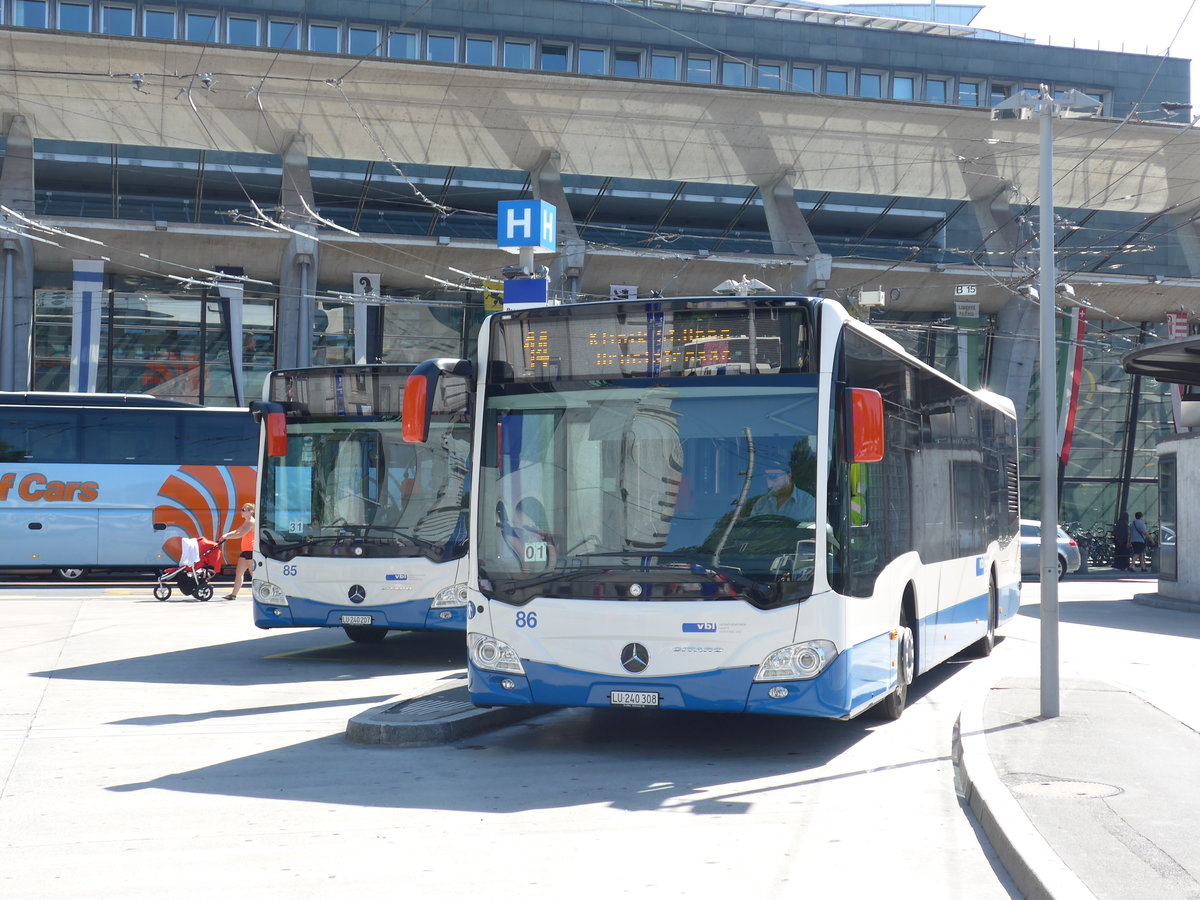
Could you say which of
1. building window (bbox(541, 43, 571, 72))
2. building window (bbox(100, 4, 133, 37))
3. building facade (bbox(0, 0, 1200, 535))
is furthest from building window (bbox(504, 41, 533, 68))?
building window (bbox(100, 4, 133, 37))

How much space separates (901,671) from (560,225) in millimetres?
24066

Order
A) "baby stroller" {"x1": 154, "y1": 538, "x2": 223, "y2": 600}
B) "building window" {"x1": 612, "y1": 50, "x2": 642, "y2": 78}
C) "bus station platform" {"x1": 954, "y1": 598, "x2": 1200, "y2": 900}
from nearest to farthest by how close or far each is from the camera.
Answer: "bus station platform" {"x1": 954, "y1": 598, "x2": 1200, "y2": 900} < "baby stroller" {"x1": 154, "y1": 538, "x2": 223, "y2": 600} < "building window" {"x1": 612, "y1": 50, "x2": 642, "y2": 78}

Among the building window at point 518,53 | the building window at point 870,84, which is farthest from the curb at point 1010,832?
the building window at point 870,84

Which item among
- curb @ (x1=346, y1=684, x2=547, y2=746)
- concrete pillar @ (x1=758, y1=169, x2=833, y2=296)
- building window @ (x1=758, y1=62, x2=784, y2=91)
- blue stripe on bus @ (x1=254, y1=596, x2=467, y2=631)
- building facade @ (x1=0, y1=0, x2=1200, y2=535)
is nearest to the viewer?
curb @ (x1=346, y1=684, x2=547, y2=746)

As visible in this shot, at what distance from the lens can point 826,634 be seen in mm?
8375

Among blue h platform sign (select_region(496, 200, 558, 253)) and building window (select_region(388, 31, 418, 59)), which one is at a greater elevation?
building window (select_region(388, 31, 418, 59))

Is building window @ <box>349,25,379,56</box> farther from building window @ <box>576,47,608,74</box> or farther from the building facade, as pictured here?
building window @ <box>576,47,608,74</box>

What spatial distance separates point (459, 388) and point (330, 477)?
1.68 m

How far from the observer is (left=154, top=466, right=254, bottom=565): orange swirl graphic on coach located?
86.4 feet

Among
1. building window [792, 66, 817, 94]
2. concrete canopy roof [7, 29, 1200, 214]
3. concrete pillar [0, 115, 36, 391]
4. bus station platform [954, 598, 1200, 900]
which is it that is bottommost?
bus station platform [954, 598, 1200, 900]

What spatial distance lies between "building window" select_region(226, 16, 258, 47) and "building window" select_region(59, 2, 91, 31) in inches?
156

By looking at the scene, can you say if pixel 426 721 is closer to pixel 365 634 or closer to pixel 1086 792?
pixel 1086 792

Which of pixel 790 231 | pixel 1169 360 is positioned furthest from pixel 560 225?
pixel 1169 360

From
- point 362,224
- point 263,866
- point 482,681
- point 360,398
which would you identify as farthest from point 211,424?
point 263,866
